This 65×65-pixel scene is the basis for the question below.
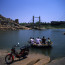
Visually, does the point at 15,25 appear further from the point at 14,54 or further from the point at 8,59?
the point at 8,59

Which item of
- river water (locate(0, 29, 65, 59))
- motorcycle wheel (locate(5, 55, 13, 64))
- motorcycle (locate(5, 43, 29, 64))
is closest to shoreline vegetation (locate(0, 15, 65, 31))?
river water (locate(0, 29, 65, 59))

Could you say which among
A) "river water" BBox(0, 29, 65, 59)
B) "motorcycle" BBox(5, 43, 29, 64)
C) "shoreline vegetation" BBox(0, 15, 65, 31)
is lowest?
"river water" BBox(0, 29, 65, 59)

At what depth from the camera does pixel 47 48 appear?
19.4 meters

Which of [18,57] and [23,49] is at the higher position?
[23,49]

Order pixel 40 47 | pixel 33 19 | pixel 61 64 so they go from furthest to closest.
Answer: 1. pixel 33 19
2. pixel 40 47
3. pixel 61 64

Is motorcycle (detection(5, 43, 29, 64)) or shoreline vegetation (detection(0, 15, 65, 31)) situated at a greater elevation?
shoreline vegetation (detection(0, 15, 65, 31))

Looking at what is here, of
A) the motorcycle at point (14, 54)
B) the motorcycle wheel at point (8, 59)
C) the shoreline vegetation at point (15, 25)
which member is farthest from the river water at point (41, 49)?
the shoreline vegetation at point (15, 25)

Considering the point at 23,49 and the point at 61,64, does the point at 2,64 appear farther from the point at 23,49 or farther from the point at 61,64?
the point at 61,64

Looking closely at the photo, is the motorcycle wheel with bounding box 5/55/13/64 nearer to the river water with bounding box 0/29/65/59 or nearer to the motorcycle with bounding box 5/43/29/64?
the motorcycle with bounding box 5/43/29/64

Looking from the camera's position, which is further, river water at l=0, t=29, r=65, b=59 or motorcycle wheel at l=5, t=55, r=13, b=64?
river water at l=0, t=29, r=65, b=59

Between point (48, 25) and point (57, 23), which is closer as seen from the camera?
point (57, 23)

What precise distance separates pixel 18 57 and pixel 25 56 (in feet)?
3.95

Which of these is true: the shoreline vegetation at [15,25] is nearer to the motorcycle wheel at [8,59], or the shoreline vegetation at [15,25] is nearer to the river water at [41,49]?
the river water at [41,49]

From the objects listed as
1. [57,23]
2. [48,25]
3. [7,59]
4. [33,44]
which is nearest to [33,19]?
[48,25]
